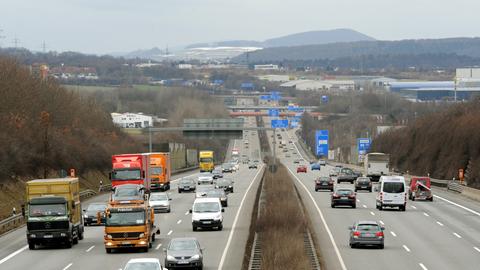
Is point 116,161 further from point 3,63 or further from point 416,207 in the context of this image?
point 3,63

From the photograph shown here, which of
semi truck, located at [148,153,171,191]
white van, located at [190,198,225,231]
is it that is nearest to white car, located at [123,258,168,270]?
white van, located at [190,198,225,231]

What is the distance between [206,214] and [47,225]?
10167 millimetres

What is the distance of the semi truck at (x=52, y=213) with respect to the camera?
41844mm

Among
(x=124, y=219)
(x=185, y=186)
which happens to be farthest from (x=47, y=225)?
(x=185, y=186)

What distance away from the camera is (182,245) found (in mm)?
34000

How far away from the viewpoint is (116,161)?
71.1 m

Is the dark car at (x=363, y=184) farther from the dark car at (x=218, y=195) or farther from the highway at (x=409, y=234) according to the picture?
the dark car at (x=218, y=195)

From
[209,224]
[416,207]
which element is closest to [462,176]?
[416,207]

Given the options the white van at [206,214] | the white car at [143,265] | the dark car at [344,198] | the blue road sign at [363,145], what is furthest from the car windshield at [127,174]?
the blue road sign at [363,145]

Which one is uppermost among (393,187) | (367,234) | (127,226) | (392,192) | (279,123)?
(127,226)

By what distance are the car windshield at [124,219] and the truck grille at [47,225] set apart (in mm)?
3216

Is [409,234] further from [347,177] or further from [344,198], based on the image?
[347,177]

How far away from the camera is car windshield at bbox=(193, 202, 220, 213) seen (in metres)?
50.2

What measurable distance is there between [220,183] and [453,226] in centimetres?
3476
